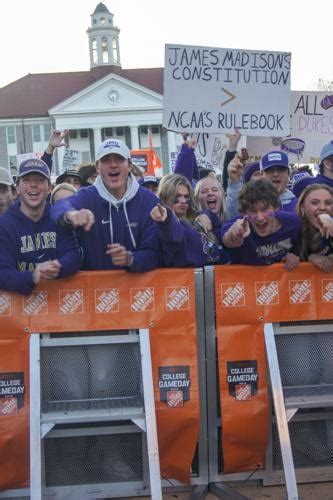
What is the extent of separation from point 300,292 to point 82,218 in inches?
57.2

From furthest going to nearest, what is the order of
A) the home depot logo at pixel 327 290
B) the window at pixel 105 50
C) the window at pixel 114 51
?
the window at pixel 114 51 → the window at pixel 105 50 → the home depot logo at pixel 327 290

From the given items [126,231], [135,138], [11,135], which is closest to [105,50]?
[135,138]

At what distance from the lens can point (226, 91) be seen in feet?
21.3

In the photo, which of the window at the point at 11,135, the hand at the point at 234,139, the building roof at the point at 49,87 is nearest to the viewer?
the hand at the point at 234,139

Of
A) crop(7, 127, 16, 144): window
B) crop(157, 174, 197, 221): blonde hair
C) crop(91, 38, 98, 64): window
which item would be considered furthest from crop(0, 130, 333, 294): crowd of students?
crop(91, 38, 98, 64): window

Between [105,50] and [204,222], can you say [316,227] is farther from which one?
[105,50]

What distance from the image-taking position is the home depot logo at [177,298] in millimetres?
4133

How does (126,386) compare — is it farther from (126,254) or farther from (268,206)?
(268,206)

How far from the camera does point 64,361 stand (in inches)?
161

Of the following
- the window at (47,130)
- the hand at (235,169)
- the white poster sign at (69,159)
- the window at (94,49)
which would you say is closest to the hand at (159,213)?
the hand at (235,169)

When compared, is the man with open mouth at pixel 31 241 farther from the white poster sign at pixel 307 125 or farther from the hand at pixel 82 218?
the white poster sign at pixel 307 125

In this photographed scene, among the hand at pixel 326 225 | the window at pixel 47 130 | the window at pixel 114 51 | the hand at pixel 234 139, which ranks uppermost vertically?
the window at pixel 114 51

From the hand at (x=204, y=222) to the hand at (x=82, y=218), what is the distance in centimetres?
103

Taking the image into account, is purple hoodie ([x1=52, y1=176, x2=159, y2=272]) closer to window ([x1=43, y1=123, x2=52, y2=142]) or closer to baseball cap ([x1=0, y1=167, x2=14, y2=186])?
baseball cap ([x1=0, y1=167, x2=14, y2=186])
